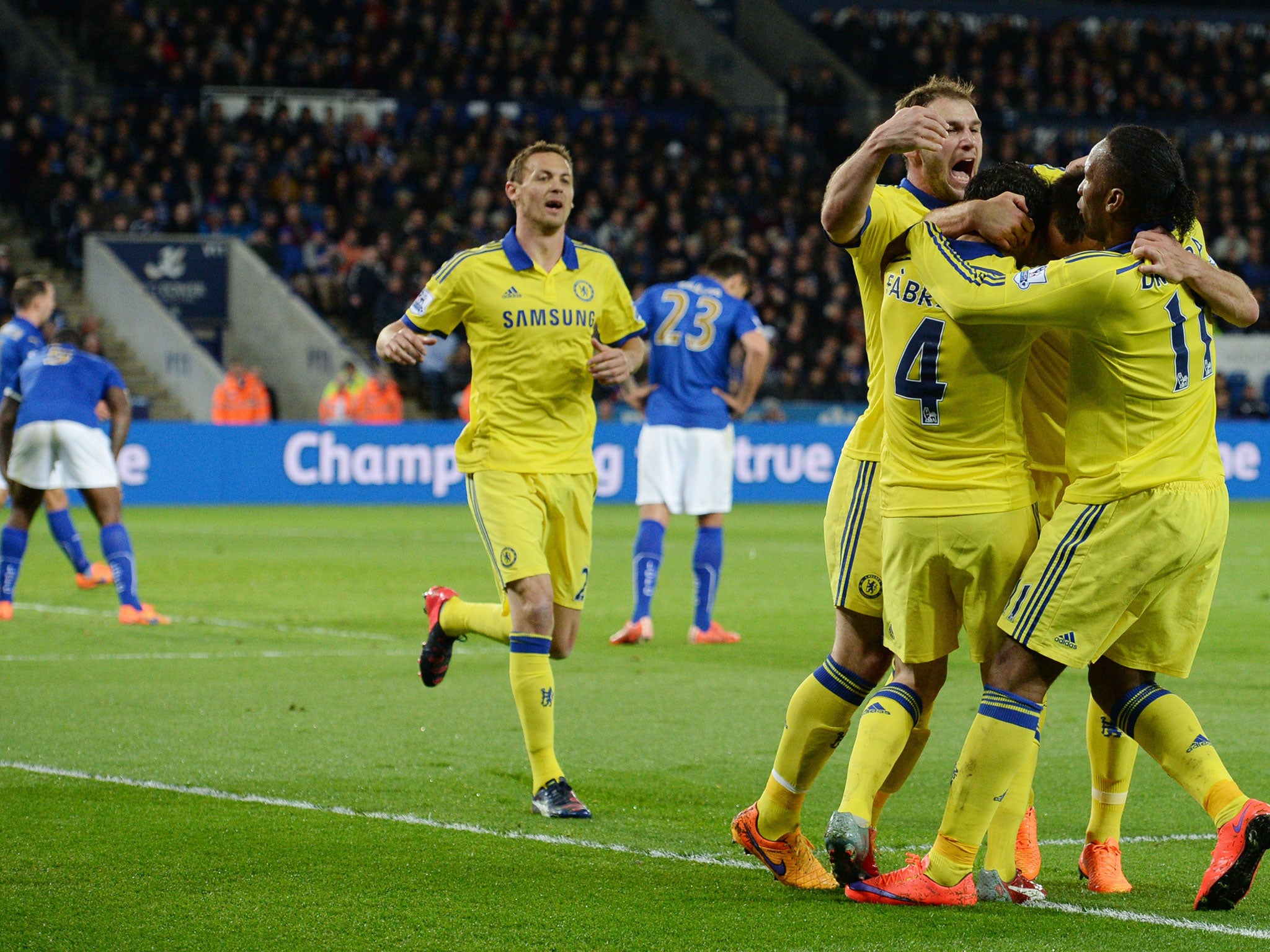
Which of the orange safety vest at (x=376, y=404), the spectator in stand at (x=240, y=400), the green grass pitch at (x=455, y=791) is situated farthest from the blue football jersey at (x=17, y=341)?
the orange safety vest at (x=376, y=404)

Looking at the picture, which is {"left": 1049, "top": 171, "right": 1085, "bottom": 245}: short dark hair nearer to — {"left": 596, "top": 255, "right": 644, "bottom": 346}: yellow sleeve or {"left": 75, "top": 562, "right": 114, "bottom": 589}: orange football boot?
{"left": 596, "top": 255, "right": 644, "bottom": 346}: yellow sleeve

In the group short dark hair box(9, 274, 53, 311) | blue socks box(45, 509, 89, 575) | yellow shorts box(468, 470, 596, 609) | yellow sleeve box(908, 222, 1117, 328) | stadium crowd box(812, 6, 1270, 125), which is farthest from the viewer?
stadium crowd box(812, 6, 1270, 125)

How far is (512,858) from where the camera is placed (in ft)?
16.4

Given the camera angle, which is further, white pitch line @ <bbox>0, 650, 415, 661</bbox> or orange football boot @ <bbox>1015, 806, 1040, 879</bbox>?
white pitch line @ <bbox>0, 650, 415, 661</bbox>

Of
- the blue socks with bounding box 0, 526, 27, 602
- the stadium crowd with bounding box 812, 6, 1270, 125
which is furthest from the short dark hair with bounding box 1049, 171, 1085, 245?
the stadium crowd with bounding box 812, 6, 1270, 125

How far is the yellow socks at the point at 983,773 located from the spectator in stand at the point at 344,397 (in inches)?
759

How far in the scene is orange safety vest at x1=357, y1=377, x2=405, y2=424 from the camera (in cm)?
2345

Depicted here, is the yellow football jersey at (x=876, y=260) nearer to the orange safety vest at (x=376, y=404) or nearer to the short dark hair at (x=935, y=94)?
the short dark hair at (x=935, y=94)

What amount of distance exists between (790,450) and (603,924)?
768 inches

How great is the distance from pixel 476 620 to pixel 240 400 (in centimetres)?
1713

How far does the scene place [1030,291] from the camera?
13.9 feet

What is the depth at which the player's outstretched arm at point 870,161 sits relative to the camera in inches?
171

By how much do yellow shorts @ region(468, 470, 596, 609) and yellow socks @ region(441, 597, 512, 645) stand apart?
29 centimetres

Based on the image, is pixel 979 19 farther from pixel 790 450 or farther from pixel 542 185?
pixel 542 185
